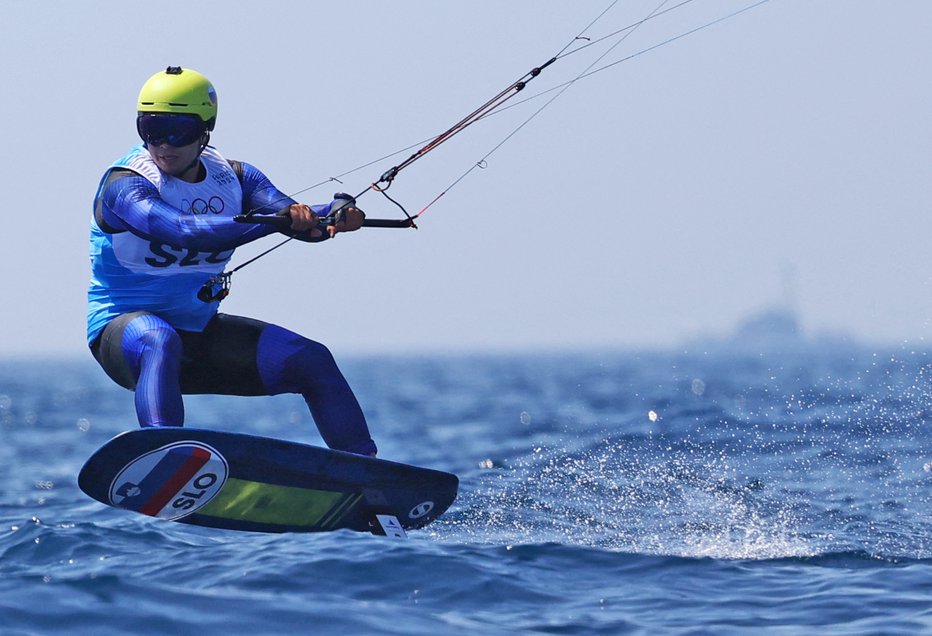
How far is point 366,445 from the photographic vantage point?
6750 millimetres

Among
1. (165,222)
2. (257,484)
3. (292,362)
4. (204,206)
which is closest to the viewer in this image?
(165,222)

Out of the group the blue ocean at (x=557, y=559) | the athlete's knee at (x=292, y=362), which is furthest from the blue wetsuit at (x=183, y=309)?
the blue ocean at (x=557, y=559)

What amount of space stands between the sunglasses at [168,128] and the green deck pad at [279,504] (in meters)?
1.69

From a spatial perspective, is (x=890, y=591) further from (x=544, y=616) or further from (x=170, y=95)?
(x=170, y=95)

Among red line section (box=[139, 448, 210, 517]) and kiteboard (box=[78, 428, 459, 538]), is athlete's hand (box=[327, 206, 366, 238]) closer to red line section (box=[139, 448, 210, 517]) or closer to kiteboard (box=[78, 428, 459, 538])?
kiteboard (box=[78, 428, 459, 538])

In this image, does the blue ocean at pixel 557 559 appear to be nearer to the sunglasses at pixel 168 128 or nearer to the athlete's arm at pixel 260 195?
the athlete's arm at pixel 260 195

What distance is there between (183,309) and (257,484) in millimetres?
967

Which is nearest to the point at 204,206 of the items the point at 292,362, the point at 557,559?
the point at 292,362

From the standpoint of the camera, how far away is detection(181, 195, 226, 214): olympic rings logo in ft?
20.3

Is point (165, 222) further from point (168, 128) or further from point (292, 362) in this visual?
point (292, 362)

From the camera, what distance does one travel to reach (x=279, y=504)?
21.5ft

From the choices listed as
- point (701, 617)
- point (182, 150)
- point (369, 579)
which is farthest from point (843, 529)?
point (182, 150)

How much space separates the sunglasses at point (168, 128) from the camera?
6.11m

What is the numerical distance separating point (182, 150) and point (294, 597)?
224cm
